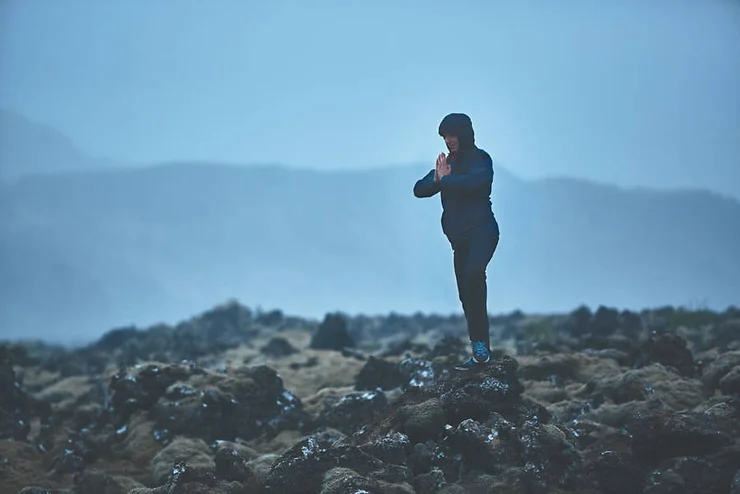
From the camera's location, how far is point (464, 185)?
15602 millimetres

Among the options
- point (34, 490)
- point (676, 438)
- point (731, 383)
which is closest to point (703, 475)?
point (676, 438)

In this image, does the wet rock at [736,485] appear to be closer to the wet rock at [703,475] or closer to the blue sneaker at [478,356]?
the wet rock at [703,475]

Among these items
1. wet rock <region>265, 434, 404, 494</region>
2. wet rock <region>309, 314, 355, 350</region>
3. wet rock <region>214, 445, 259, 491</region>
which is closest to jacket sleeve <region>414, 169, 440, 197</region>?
wet rock <region>265, 434, 404, 494</region>

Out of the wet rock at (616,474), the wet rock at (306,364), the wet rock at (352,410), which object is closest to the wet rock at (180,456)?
the wet rock at (352,410)

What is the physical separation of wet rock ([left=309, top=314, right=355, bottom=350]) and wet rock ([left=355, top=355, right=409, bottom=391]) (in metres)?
15.1

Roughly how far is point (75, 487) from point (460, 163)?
906 cm

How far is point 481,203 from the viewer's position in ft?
52.3

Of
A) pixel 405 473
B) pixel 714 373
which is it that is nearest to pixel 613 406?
pixel 714 373

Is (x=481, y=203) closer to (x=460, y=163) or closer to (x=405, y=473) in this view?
(x=460, y=163)

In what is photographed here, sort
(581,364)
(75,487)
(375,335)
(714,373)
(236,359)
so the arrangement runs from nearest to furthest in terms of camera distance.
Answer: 1. (75,487)
2. (714,373)
3. (581,364)
4. (236,359)
5. (375,335)

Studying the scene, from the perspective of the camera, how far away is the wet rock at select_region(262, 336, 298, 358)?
40.8m

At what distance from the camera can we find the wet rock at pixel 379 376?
24.2 meters

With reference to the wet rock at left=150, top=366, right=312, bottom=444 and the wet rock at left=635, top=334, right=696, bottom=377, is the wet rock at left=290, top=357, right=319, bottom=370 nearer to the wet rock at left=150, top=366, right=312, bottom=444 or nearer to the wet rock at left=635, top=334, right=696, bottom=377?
the wet rock at left=150, top=366, right=312, bottom=444

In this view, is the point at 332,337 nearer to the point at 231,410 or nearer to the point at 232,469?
the point at 231,410
